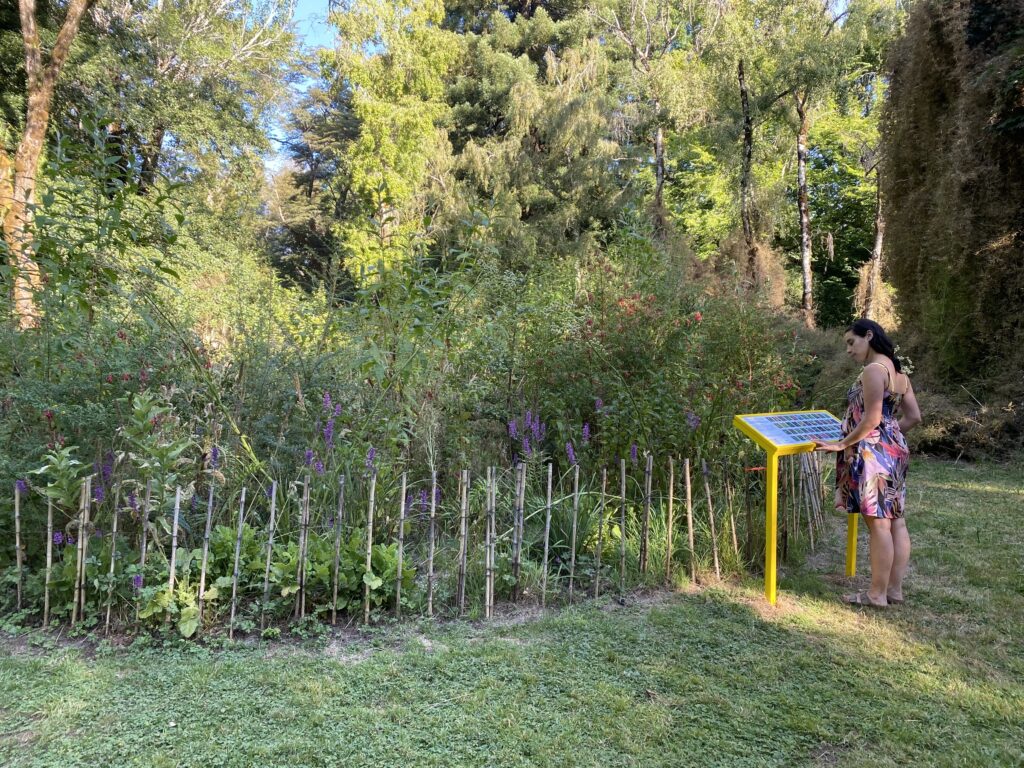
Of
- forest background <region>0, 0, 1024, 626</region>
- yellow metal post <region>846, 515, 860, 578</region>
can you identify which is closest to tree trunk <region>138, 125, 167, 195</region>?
forest background <region>0, 0, 1024, 626</region>

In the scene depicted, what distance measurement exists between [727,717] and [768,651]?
667mm

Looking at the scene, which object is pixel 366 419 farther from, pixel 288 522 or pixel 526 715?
pixel 526 715

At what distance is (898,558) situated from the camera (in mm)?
3594

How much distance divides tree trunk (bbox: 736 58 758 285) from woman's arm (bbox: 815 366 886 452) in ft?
42.8

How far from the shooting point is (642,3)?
19750 millimetres

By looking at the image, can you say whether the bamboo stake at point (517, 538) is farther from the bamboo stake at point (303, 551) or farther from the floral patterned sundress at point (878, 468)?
the floral patterned sundress at point (878, 468)

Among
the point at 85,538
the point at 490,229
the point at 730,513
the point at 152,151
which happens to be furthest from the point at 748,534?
the point at 152,151

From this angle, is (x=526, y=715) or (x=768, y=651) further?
(x=768, y=651)

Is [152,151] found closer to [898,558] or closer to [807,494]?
[807,494]

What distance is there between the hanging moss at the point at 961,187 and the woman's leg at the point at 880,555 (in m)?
6.76

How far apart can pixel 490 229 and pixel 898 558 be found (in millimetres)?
3460

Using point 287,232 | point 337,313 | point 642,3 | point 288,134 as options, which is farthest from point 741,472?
point 288,134

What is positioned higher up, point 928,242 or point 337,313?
point 928,242

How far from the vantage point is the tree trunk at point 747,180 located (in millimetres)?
15845
